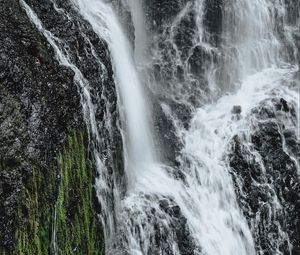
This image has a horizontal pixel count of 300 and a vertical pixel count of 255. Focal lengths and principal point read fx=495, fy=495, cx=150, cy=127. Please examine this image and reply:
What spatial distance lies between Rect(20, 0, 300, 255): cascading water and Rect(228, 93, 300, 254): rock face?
0.03 meters

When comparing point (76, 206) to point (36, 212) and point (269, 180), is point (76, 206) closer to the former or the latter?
point (36, 212)

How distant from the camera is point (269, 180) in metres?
13.4

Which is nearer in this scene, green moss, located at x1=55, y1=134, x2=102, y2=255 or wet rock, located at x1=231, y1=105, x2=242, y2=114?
green moss, located at x1=55, y1=134, x2=102, y2=255

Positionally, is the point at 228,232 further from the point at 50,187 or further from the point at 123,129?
the point at 50,187

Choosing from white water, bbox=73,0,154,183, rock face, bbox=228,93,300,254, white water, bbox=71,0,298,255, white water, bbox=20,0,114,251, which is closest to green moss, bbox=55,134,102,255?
white water, bbox=20,0,114,251

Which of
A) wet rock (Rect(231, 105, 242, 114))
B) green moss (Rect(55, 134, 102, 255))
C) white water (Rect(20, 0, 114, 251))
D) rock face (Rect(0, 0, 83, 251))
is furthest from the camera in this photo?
wet rock (Rect(231, 105, 242, 114))

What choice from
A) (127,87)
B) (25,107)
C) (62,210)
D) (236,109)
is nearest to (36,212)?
(62,210)

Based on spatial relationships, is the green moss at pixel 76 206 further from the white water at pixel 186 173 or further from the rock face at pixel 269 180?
the rock face at pixel 269 180

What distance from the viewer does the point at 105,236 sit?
9680 millimetres

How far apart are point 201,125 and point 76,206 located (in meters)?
6.95

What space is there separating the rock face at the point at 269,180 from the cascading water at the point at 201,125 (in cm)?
3

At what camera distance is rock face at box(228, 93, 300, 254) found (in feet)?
42.4

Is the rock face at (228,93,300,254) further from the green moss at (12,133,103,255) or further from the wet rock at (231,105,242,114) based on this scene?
Result: the green moss at (12,133,103,255)

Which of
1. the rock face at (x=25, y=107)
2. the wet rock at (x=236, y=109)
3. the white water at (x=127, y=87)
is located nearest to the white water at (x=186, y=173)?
the white water at (x=127, y=87)
